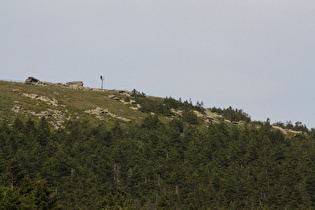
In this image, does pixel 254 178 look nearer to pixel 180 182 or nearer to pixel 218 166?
pixel 218 166

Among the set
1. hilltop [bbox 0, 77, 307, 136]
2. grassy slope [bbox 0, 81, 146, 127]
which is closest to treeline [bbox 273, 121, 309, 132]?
hilltop [bbox 0, 77, 307, 136]

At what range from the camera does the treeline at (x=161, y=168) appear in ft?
218

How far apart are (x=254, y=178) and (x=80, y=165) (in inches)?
1364

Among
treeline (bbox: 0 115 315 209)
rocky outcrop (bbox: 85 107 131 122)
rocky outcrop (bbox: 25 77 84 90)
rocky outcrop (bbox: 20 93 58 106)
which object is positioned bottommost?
treeline (bbox: 0 115 315 209)

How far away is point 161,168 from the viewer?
74438 millimetres

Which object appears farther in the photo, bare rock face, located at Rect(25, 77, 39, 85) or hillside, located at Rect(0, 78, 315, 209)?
bare rock face, located at Rect(25, 77, 39, 85)

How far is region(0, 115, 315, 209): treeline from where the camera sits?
218 feet

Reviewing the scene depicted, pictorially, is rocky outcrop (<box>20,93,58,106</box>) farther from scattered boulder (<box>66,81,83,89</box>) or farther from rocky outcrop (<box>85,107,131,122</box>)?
scattered boulder (<box>66,81,83,89</box>)

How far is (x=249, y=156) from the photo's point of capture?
81125mm

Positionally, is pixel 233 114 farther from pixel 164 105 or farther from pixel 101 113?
pixel 101 113

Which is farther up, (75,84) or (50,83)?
(75,84)

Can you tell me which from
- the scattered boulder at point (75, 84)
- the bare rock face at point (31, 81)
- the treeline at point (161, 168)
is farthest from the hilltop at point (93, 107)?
the treeline at point (161, 168)

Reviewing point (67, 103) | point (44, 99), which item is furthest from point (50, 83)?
point (67, 103)

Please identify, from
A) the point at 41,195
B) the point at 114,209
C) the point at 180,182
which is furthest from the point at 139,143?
the point at 41,195
